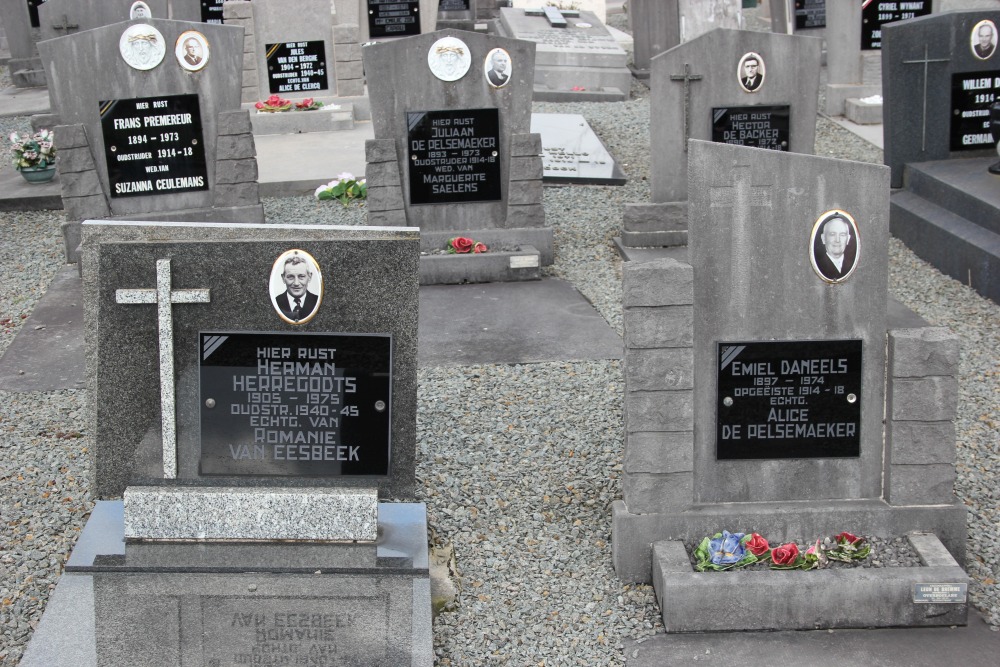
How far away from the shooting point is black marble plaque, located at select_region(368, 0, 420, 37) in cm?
1927

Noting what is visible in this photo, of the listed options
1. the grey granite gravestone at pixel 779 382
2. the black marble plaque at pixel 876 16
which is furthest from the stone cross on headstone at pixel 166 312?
the black marble plaque at pixel 876 16

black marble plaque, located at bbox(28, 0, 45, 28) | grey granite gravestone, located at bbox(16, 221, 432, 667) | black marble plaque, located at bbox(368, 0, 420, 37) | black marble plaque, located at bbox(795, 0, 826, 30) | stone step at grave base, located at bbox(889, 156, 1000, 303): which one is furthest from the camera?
black marble plaque, located at bbox(28, 0, 45, 28)

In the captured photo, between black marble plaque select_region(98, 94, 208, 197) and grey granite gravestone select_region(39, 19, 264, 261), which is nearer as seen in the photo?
grey granite gravestone select_region(39, 19, 264, 261)

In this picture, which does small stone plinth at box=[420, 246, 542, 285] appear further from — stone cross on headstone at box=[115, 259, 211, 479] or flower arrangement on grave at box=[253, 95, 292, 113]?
flower arrangement on grave at box=[253, 95, 292, 113]

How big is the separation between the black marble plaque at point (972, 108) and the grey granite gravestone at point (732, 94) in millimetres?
1419

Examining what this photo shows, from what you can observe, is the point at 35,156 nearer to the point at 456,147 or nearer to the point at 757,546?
the point at 456,147

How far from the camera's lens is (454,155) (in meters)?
10.1

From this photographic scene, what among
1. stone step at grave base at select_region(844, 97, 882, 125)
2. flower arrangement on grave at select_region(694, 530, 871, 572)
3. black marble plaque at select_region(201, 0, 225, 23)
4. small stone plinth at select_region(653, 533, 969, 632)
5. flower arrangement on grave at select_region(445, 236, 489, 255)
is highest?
black marble plaque at select_region(201, 0, 225, 23)

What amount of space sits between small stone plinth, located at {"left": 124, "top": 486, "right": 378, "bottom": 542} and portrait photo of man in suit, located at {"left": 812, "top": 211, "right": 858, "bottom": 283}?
7.37ft

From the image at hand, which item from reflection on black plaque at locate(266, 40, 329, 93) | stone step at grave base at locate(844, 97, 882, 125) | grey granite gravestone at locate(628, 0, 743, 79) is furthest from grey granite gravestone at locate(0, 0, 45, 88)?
stone step at grave base at locate(844, 97, 882, 125)

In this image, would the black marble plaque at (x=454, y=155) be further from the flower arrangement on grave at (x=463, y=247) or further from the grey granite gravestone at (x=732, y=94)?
the grey granite gravestone at (x=732, y=94)

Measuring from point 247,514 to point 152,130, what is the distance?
623 cm

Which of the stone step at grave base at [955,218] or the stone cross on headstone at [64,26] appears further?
the stone cross on headstone at [64,26]

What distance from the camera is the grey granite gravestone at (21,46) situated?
65.9ft
